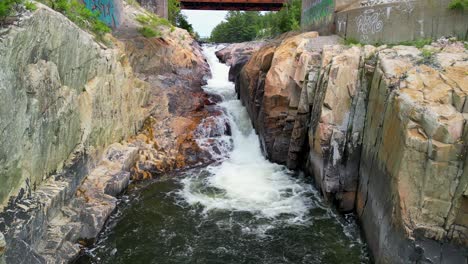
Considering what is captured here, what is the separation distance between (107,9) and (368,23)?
11.7 m

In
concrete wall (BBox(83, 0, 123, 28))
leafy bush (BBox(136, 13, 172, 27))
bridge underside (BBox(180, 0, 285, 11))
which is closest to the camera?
concrete wall (BBox(83, 0, 123, 28))

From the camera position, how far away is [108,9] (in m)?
18.5

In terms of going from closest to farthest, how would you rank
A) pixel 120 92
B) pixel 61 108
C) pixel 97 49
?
pixel 61 108, pixel 97 49, pixel 120 92

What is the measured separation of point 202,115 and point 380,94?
9452 millimetres

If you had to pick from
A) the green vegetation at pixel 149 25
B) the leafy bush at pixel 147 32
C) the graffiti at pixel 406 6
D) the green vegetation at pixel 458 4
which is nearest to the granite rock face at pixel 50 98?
the leafy bush at pixel 147 32

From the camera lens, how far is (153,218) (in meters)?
10.5

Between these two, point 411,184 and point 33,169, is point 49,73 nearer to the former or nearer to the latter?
point 33,169

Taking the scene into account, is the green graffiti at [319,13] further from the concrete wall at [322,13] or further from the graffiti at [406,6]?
the graffiti at [406,6]

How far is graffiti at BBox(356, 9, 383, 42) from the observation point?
13203 millimetres

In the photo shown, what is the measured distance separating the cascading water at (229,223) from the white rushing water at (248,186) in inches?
1.1

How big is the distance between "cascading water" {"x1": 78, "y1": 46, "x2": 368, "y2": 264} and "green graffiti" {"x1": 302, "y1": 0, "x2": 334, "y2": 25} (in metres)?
7.62

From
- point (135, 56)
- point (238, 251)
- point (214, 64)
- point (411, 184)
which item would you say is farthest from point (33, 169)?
point (214, 64)

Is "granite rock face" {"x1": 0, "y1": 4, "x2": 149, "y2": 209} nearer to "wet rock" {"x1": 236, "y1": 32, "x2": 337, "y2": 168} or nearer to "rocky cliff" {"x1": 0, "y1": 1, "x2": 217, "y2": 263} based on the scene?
"rocky cliff" {"x1": 0, "y1": 1, "x2": 217, "y2": 263}

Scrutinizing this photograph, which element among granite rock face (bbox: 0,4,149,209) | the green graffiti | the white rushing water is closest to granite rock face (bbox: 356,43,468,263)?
the white rushing water
